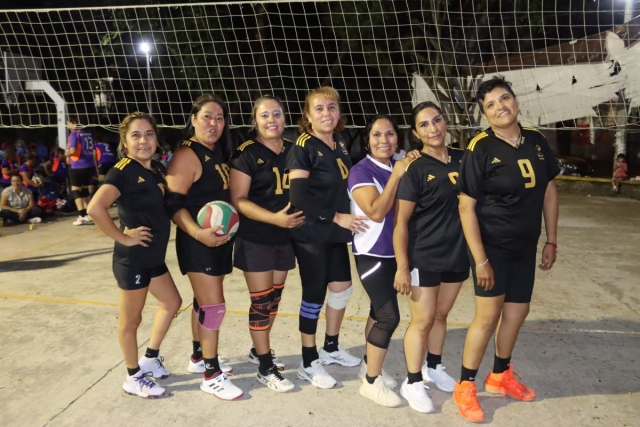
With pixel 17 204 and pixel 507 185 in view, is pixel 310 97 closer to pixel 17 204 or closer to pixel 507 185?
pixel 507 185

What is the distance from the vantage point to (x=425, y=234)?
313 centimetres

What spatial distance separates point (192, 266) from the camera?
325cm

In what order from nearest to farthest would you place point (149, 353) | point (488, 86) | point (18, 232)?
point (488, 86), point (149, 353), point (18, 232)

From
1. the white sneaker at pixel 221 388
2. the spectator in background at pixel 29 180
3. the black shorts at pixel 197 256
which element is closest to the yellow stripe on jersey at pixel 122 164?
the black shorts at pixel 197 256

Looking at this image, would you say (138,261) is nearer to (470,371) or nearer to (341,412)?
(341,412)

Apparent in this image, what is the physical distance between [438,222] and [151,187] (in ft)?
5.58

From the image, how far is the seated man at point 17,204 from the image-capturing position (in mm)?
→ 9328

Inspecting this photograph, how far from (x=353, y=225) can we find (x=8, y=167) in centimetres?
933

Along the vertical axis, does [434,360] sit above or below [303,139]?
below

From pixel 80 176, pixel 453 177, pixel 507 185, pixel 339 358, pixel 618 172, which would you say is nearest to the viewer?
pixel 507 185

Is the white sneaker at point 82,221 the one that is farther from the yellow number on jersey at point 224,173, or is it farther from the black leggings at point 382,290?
the black leggings at point 382,290

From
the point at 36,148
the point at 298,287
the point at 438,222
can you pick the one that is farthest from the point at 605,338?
the point at 36,148

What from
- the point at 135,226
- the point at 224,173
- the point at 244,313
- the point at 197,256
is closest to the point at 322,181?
the point at 224,173

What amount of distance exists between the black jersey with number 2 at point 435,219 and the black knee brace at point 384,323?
0.93 feet
